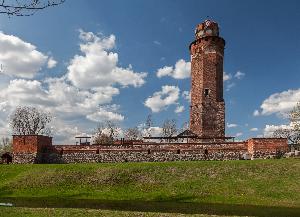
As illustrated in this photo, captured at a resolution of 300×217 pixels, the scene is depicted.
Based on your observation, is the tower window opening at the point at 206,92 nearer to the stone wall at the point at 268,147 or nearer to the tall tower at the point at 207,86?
the tall tower at the point at 207,86

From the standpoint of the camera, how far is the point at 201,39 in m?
42.3

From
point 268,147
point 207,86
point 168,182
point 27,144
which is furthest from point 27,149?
point 268,147

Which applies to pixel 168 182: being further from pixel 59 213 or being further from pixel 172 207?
pixel 59 213

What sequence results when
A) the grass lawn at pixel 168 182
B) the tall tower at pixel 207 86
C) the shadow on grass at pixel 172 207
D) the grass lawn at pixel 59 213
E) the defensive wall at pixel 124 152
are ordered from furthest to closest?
the tall tower at pixel 207 86, the defensive wall at pixel 124 152, the grass lawn at pixel 168 182, the shadow on grass at pixel 172 207, the grass lawn at pixel 59 213

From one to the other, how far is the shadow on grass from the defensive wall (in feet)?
42.5

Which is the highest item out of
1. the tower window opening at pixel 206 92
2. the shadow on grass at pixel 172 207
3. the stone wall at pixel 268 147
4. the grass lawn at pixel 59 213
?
the tower window opening at pixel 206 92

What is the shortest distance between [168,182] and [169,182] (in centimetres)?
6

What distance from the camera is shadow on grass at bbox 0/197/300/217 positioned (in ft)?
58.7

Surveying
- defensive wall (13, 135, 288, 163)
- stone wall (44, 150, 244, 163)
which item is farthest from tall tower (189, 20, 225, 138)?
stone wall (44, 150, 244, 163)

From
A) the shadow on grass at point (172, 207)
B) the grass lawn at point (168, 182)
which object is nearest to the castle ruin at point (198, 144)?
the grass lawn at point (168, 182)

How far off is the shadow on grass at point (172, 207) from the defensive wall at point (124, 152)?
13.0 meters

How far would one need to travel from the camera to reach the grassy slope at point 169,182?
22.9 metres

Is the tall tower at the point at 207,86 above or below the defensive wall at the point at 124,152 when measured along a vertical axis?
above

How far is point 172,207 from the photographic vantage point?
64.7 feet
